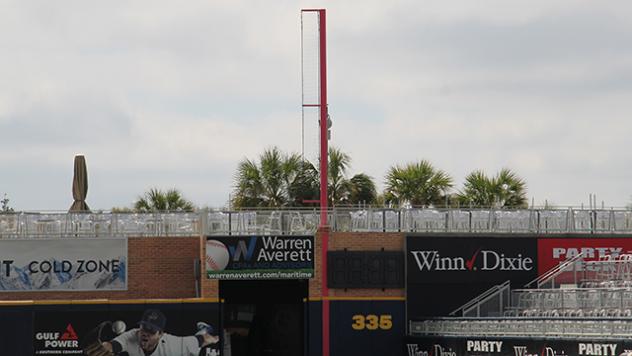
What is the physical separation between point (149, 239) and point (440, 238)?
982 centimetres

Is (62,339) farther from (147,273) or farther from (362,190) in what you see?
(362,190)

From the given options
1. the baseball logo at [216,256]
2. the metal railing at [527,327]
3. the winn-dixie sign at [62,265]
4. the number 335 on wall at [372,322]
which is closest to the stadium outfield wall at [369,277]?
the number 335 on wall at [372,322]

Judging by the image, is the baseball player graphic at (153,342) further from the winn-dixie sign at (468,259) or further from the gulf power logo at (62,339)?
the winn-dixie sign at (468,259)

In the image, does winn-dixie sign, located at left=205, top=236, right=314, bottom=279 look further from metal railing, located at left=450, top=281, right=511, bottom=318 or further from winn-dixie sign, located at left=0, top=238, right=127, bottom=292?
metal railing, located at left=450, top=281, right=511, bottom=318

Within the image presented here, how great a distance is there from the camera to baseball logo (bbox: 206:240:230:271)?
52.9 meters

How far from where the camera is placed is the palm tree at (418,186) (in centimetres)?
6350

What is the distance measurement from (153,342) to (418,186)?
1556cm

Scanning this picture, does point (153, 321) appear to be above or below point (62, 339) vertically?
above

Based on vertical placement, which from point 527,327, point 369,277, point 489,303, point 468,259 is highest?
point 468,259

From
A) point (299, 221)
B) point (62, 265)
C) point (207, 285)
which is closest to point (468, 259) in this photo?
point (299, 221)

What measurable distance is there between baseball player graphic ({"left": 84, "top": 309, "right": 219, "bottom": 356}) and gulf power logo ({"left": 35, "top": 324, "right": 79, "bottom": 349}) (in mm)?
544

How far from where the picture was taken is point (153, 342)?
2055 inches

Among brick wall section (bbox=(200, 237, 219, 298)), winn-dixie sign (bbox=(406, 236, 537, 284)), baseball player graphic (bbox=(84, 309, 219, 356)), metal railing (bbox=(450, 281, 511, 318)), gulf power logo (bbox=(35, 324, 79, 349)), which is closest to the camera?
baseball player graphic (bbox=(84, 309, 219, 356))

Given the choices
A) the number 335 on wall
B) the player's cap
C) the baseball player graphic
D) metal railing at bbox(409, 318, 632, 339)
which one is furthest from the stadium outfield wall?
metal railing at bbox(409, 318, 632, 339)
